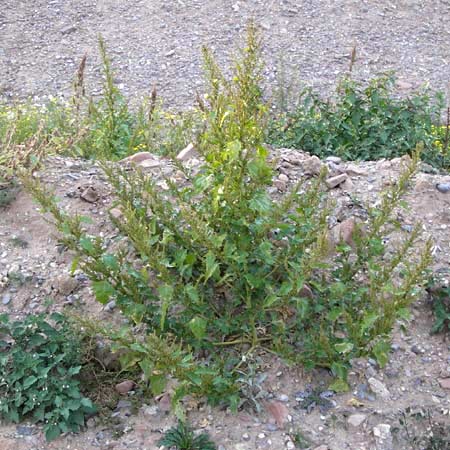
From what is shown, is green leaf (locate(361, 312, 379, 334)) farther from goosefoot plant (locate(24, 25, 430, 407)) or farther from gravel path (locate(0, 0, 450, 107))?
gravel path (locate(0, 0, 450, 107))

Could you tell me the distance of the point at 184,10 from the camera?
9.71 metres

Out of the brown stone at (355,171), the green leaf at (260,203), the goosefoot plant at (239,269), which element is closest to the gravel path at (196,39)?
the brown stone at (355,171)

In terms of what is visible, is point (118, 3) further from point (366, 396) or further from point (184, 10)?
point (366, 396)

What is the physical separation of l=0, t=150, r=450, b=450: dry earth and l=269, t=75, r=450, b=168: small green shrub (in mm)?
1345

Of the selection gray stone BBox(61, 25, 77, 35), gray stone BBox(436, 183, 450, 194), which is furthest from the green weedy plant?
gray stone BBox(61, 25, 77, 35)

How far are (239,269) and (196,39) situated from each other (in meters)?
6.03

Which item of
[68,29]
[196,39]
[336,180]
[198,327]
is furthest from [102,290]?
[68,29]

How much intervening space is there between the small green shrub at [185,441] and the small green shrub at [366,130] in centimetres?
299

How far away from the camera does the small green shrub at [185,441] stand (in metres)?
3.50

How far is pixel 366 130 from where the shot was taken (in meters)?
6.17

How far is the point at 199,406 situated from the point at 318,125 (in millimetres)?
3083

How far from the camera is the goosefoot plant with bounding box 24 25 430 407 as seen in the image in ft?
11.4

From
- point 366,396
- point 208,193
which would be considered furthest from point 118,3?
point 366,396

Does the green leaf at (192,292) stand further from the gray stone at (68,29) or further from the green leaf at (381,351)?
the gray stone at (68,29)
